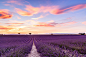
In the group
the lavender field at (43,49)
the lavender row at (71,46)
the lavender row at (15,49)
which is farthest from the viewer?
the lavender row at (15,49)

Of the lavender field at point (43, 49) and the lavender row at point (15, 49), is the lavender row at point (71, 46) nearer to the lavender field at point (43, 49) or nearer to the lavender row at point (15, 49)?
the lavender field at point (43, 49)

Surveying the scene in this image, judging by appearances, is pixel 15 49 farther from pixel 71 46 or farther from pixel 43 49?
Answer: pixel 71 46

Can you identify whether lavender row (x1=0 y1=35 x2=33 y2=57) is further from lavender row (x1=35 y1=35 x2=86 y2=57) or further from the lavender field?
lavender row (x1=35 y1=35 x2=86 y2=57)

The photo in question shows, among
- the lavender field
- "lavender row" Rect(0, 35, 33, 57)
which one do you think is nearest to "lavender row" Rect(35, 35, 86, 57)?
the lavender field

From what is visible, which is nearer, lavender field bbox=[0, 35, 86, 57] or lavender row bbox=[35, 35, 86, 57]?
lavender row bbox=[35, 35, 86, 57]

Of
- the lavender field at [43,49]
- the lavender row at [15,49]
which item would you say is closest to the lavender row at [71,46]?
the lavender field at [43,49]

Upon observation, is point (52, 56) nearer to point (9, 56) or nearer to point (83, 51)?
point (9, 56)

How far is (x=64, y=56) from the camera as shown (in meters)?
3.23

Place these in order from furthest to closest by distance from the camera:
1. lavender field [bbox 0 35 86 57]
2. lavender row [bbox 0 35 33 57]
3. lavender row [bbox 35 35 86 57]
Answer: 1. lavender row [bbox 0 35 33 57]
2. lavender field [bbox 0 35 86 57]
3. lavender row [bbox 35 35 86 57]

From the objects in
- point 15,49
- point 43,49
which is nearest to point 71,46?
point 43,49

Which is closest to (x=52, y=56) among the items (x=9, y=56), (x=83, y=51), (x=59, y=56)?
(x=59, y=56)

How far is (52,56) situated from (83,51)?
451 centimetres

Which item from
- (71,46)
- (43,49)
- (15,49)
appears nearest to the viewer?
(15,49)

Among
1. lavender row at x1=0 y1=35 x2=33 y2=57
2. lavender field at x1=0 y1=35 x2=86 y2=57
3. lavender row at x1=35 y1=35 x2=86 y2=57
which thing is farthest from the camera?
lavender row at x1=0 y1=35 x2=33 y2=57
